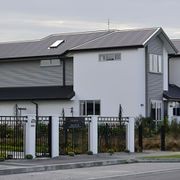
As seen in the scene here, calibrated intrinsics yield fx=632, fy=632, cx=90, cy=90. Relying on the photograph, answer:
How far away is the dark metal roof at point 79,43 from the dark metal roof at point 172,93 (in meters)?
3.86

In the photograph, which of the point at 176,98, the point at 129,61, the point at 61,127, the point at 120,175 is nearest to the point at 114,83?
the point at 129,61

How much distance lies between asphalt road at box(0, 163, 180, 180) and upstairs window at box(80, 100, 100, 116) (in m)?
21.9

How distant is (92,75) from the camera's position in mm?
46312

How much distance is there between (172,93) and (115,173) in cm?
2907

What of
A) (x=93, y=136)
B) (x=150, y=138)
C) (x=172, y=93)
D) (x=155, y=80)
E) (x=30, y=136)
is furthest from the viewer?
(x=172, y=93)

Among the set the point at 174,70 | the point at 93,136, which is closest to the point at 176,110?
the point at 174,70

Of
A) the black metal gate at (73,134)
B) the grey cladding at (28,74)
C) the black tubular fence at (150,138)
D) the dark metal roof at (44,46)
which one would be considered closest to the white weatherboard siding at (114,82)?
the grey cladding at (28,74)

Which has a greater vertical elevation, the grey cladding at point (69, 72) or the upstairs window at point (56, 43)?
the upstairs window at point (56, 43)

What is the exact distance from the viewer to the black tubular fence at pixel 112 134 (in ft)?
96.2

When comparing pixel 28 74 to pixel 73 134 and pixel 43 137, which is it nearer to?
pixel 73 134

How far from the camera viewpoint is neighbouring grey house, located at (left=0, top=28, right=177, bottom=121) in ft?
148

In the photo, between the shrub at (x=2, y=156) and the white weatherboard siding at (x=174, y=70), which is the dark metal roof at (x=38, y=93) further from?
the shrub at (x=2, y=156)

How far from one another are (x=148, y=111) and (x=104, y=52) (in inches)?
211

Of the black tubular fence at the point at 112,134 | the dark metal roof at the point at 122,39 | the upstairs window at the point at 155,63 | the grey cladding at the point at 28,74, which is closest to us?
the black tubular fence at the point at 112,134
